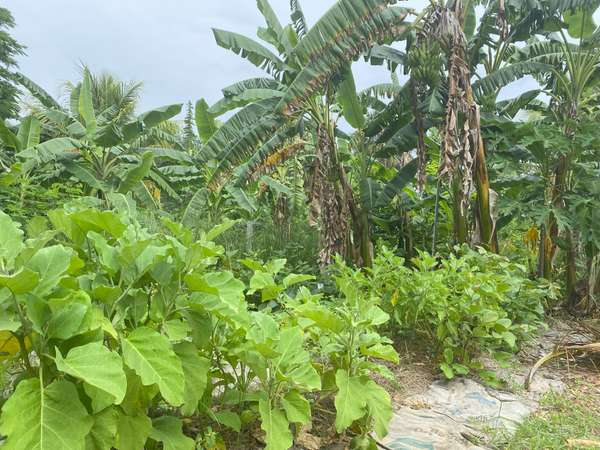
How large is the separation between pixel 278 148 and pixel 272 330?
5.78 metres

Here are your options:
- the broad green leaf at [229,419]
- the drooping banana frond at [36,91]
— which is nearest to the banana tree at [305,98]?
the broad green leaf at [229,419]

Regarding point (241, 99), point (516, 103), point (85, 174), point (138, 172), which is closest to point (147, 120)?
point (85, 174)

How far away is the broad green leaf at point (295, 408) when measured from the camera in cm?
183

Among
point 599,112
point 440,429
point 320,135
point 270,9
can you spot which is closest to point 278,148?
point 320,135

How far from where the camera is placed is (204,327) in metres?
1.76

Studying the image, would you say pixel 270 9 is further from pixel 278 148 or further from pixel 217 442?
pixel 217 442

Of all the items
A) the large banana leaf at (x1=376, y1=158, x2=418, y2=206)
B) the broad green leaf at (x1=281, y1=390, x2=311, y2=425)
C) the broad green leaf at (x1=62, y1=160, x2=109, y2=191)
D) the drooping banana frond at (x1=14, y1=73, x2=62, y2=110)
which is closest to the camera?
the broad green leaf at (x1=281, y1=390, x2=311, y2=425)

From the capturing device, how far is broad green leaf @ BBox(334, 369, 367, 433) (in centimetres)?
189

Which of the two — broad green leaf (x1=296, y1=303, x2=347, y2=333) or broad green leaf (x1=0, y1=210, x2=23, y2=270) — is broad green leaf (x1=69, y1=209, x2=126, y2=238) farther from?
broad green leaf (x1=296, y1=303, x2=347, y2=333)

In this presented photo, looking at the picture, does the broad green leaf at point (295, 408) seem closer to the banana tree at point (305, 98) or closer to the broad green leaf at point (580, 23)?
the banana tree at point (305, 98)

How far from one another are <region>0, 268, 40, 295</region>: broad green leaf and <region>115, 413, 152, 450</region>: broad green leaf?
0.55 meters

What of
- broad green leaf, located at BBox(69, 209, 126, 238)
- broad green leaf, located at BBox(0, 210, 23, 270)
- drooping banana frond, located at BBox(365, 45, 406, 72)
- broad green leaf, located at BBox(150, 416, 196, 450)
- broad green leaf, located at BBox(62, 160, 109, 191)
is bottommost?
broad green leaf, located at BBox(150, 416, 196, 450)

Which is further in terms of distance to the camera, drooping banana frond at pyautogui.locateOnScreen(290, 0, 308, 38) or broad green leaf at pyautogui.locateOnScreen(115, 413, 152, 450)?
drooping banana frond at pyautogui.locateOnScreen(290, 0, 308, 38)

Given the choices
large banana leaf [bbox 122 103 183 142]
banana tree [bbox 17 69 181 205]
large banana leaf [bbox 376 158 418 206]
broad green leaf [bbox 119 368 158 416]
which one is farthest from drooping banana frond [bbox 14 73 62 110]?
broad green leaf [bbox 119 368 158 416]
